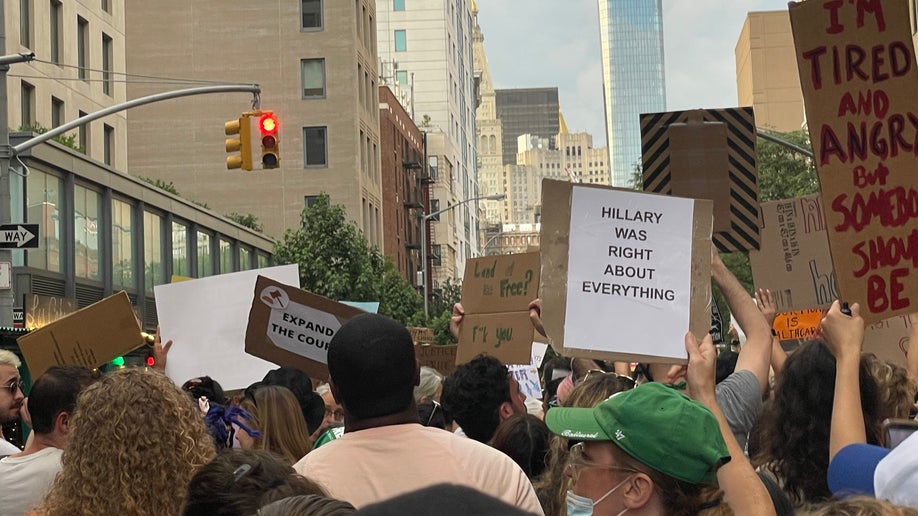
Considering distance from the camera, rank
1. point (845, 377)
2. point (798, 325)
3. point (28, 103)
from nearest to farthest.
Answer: point (845, 377) < point (798, 325) < point (28, 103)

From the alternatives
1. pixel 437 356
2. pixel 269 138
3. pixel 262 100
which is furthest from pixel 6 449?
pixel 262 100

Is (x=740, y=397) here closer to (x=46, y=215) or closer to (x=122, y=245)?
(x=46, y=215)

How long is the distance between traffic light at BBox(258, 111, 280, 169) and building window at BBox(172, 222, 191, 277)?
68.1 feet

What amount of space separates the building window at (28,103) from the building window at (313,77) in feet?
84.0

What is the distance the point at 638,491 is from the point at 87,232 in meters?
30.2

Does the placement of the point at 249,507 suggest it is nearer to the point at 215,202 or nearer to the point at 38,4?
the point at 38,4

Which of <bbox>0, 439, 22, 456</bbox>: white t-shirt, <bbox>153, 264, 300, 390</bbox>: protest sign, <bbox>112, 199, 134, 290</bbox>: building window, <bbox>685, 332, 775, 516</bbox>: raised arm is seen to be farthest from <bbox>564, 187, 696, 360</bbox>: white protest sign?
<bbox>112, 199, 134, 290</bbox>: building window

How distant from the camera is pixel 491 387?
722 centimetres

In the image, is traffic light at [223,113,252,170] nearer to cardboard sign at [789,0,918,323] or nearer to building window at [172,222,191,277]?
cardboard sign at [789,0,918,323]

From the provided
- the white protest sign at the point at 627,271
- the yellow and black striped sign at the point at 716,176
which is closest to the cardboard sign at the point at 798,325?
the yellow and black striped sign at the point at 716,176

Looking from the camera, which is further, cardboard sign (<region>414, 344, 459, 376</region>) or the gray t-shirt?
cardboard sign (<region>414, 344, 459, 376</region>)

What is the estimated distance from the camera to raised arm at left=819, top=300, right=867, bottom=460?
4.36 meters

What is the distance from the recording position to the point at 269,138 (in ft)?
64.8

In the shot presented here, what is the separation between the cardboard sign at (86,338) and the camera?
28.3ft
